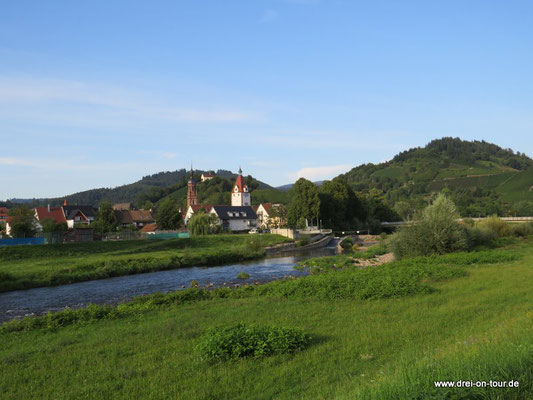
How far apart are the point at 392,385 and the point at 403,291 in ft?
45.1

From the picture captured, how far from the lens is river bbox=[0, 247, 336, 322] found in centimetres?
2462

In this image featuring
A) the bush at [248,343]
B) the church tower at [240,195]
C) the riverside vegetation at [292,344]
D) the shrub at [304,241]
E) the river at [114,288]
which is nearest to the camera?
the riverside vegetation at [292,344]

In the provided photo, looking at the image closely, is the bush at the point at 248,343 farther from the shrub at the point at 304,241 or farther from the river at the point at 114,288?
the shrub at the point at 304,241

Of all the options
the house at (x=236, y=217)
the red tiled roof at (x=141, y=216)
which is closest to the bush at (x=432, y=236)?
the house at (x=236, y=217)

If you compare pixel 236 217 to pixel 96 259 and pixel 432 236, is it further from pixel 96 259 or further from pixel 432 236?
pixel 432 236

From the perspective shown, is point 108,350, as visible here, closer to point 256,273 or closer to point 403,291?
point 403,291

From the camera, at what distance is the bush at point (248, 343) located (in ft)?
34.7

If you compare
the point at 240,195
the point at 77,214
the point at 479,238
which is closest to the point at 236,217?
the point at 240,195

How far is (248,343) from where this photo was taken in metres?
10.9

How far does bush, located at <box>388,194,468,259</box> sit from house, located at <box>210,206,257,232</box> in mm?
80144

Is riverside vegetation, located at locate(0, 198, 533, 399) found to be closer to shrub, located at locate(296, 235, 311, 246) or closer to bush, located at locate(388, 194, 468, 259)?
bush, located at locate(388, 194, 468, 259)

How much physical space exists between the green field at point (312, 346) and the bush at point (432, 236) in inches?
569

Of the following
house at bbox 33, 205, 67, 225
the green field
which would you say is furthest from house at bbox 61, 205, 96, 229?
the green field

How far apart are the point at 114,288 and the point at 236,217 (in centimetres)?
8938
